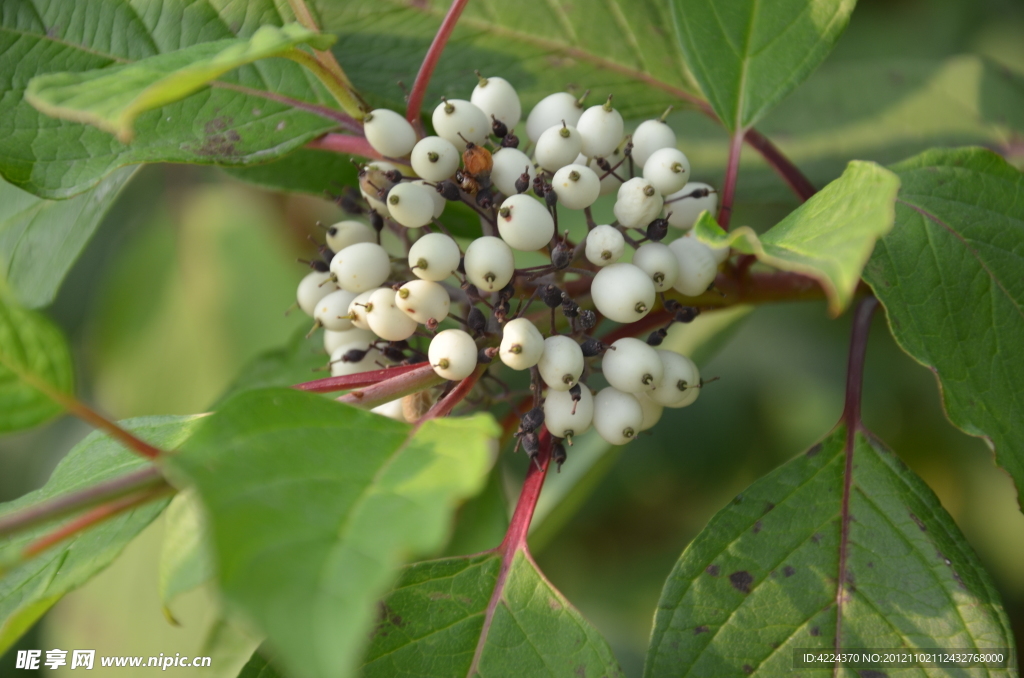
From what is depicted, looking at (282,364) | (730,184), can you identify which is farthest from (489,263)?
(282,364)

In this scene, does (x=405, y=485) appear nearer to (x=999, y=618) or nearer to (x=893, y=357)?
(x=999, y=618)

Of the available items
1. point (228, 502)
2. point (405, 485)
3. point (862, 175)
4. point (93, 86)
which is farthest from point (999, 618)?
point (93, 86)

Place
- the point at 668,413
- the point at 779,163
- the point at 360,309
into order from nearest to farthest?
the point at 360,309 < the point at 779,163 < the point at 668,413

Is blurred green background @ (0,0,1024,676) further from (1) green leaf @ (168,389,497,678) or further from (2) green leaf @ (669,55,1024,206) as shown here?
(1) green leaf @ (168,389,497,678)

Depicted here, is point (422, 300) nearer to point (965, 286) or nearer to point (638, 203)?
point (638, 203)

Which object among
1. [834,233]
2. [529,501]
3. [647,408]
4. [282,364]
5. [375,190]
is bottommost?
[282,364]

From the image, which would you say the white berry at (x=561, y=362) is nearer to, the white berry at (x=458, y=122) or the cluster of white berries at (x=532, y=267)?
the cluster of white berries at (x=532, y=267)
